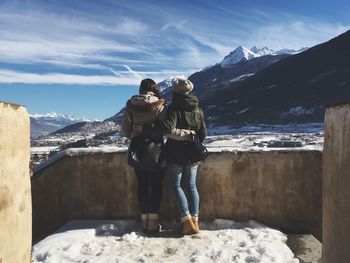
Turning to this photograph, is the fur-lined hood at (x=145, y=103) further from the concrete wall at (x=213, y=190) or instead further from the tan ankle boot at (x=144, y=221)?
the tan ankle boot at (x=144, y=221)

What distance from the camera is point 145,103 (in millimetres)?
5258

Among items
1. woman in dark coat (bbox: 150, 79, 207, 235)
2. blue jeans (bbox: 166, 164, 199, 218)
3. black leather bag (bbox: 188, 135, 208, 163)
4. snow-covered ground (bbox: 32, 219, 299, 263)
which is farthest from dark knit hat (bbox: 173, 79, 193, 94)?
snow-covered ground (bbox: 32, 219, 299, 263)

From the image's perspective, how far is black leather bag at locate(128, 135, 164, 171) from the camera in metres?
5.20

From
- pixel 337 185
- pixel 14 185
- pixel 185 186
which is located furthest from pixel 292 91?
pixel 14 185

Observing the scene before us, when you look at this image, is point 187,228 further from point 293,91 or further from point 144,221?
point 293,91

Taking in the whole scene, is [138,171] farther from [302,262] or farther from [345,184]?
[345,184]

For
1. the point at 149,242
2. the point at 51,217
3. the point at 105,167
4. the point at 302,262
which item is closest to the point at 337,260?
the point at 302,262

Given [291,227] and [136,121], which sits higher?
[136,121]

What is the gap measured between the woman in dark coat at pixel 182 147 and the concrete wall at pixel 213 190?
0.47 m

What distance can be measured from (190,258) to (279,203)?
1630 millimetres

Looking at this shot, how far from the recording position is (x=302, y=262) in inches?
183

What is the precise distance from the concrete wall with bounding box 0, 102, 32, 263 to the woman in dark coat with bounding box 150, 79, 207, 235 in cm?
248

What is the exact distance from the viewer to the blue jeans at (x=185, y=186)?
5312 mm

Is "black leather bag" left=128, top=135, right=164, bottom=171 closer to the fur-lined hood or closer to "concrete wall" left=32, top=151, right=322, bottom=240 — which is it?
the fur-lined hood
